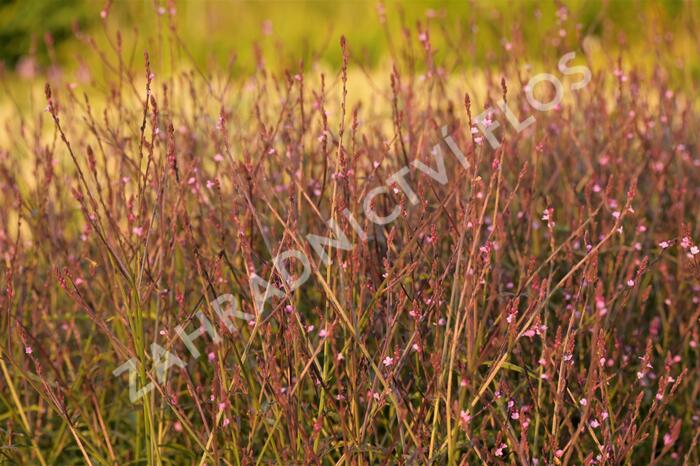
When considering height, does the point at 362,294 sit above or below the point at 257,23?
below

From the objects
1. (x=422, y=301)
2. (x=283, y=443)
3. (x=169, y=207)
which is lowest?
(x=283, y=443)

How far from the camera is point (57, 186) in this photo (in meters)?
3.54

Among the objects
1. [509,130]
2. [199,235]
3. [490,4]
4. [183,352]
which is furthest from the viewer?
[490,4]

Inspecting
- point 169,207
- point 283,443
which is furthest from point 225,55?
point 283,443

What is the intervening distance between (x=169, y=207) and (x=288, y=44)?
26.9ft

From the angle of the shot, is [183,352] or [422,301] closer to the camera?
[422,301]

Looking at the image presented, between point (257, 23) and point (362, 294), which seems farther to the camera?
point (257, 23)

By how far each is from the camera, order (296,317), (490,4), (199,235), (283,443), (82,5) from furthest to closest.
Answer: (82,5) → (490,4) → (199,235) → (283,443) → (296,317)

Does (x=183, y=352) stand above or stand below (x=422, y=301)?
below

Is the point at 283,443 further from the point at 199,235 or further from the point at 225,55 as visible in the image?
the point at 225,55

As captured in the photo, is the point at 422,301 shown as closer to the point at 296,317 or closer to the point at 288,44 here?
the point at 296,317

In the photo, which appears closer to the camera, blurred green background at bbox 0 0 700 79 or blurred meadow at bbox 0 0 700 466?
blurred meadow at bbox 0 0 700 466

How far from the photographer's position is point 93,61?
11109 mm

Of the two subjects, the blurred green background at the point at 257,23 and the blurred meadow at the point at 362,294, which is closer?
the blurred meadow at the point at 362,294
